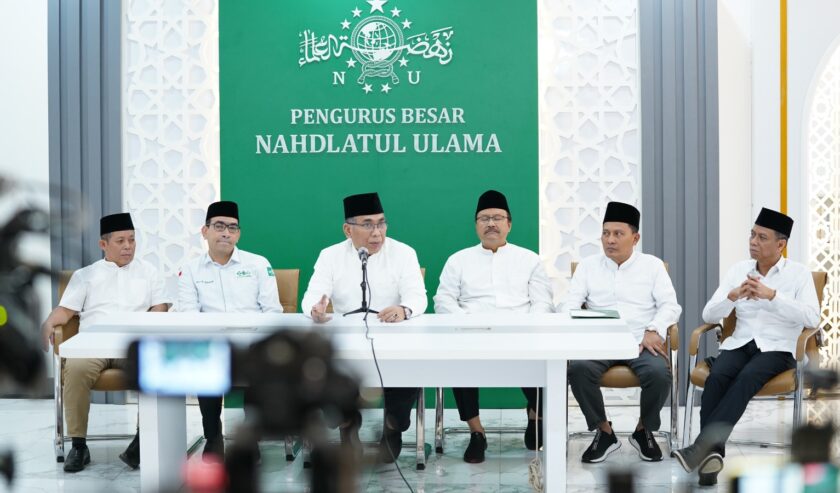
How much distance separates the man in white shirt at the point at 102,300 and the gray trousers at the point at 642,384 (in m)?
2.10

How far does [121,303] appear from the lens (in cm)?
463

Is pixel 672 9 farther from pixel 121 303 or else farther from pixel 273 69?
pixel 121 303

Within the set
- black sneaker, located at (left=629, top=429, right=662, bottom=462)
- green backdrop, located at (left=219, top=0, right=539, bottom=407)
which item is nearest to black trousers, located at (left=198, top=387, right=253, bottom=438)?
green backdrop, located at (left=219, top=0, right=539, bottom=407)

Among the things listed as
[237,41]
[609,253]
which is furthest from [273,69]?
[609,253]

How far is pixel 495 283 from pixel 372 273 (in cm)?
70

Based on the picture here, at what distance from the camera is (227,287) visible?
15.5 feet

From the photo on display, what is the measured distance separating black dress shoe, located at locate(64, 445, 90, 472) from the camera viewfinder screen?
3.67 metres

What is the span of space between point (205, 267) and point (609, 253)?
2098mm

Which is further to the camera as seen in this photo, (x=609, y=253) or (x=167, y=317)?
(x=609, y=253)

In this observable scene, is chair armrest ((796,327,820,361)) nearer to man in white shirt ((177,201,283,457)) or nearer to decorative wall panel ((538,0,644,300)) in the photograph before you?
decorative wall panel ((538,0,644,300))

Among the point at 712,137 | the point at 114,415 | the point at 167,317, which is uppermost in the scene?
the point at 712,137

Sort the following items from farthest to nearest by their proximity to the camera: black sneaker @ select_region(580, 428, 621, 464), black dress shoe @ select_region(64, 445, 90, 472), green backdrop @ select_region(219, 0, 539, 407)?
green backdrop @ select_region(219, 0, 539, 407) → black sneaker @ select_region(580, 428, 621, 464) → black dress shoe @ select_region(64, 445, 90, 472)

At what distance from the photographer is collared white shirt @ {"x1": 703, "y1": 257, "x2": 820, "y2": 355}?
13.8ft

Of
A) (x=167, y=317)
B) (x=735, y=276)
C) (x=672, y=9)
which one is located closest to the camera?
(x=167, y=317)
